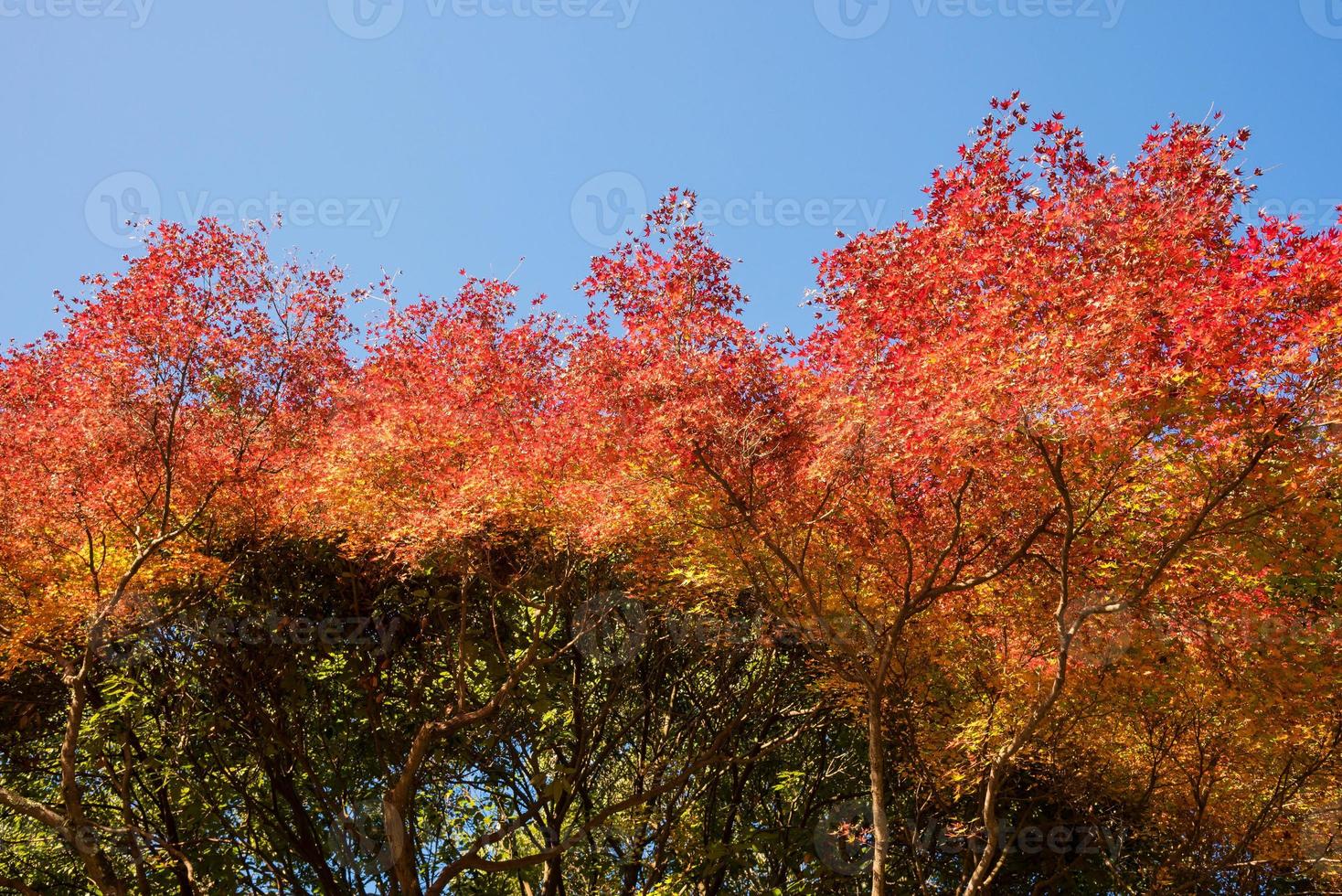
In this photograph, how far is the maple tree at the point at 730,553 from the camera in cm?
716

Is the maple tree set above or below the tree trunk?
above

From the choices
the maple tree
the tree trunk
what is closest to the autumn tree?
the maple tree

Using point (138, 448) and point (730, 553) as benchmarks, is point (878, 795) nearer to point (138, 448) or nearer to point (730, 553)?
point (730, 553)

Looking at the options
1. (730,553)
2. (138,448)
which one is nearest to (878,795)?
(730,553)

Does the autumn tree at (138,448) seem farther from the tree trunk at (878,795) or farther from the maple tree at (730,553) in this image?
the tree trunk at (878,795)

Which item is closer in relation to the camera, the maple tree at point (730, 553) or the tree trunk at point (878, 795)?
the maple tree at point (730, 553)

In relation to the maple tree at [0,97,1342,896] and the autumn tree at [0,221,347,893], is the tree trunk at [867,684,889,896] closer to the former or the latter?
the maple tree at [0,97,1342,896]

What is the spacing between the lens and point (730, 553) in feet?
31.5

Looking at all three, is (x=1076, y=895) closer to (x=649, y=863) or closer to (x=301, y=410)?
(x=649, y=863)

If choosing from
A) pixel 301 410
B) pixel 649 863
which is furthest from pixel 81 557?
pixel 649 863

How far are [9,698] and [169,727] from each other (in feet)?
8.04

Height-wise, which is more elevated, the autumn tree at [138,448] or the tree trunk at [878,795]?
the autumn tree at [138,448]

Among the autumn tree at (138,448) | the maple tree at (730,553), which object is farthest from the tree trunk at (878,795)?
the autumn tree at (138,448)

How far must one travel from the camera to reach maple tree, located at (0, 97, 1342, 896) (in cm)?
716
